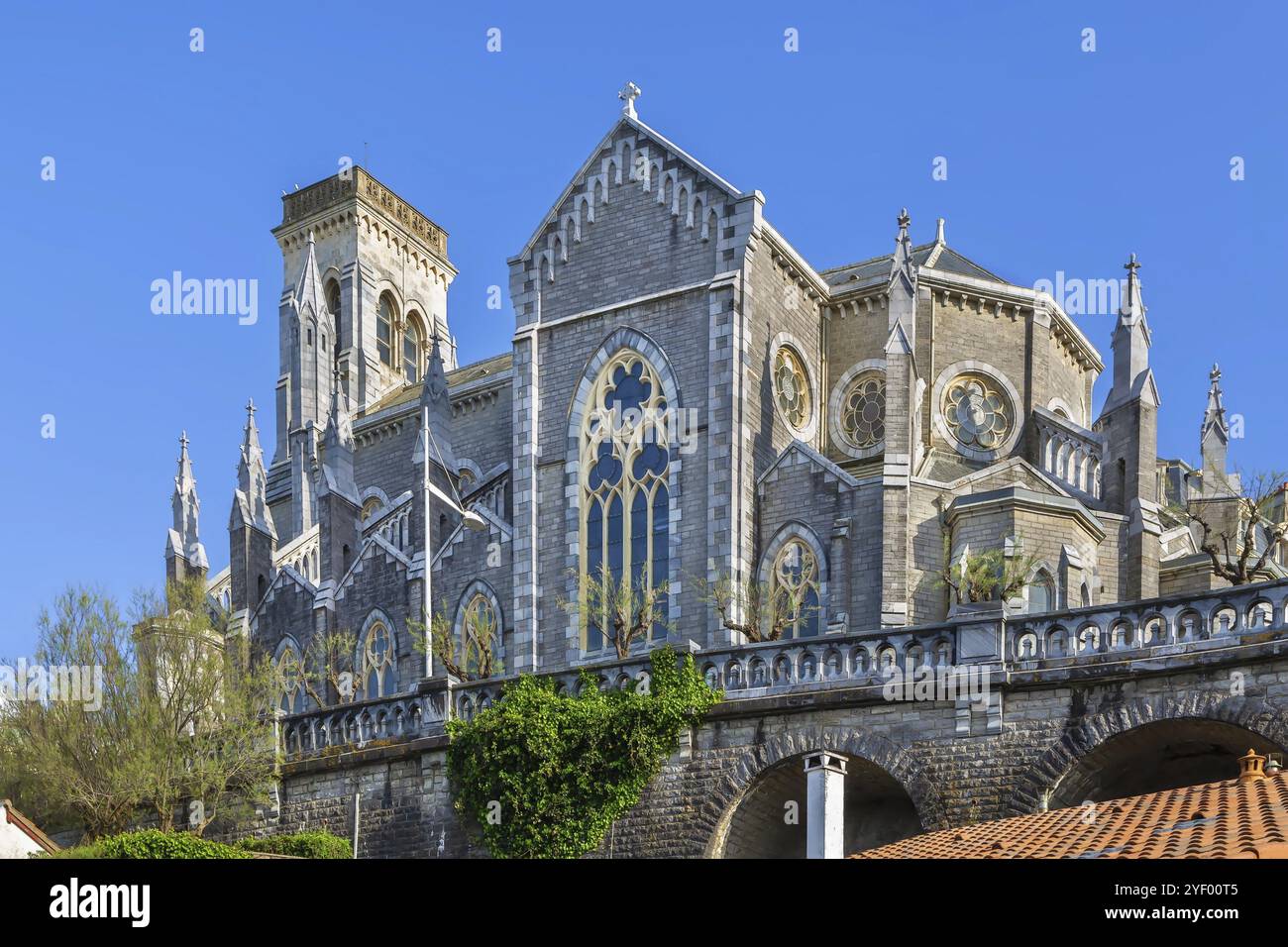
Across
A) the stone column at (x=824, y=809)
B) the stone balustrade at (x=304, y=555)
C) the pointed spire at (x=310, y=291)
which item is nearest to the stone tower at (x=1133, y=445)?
the stone column at (x=824, y=809)

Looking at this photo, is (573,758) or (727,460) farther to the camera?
(727,460)

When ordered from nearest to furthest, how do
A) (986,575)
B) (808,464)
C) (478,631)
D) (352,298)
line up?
1. (986,575)
2. (808,464)
3. (478,631)
4. (352,298)

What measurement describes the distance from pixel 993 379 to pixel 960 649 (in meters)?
17.6

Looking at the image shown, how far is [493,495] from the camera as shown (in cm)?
4222

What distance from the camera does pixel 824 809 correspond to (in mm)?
20891

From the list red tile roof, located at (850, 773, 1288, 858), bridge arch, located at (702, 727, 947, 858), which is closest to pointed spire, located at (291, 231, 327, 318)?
bridge arch, located at (702, 727, 947, 858)

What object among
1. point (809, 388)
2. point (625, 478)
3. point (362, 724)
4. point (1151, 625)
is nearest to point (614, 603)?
point (625, 478)

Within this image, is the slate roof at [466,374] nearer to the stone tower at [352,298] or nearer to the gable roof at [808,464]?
the stone tower at [352,298]

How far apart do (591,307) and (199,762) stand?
43.6 ft

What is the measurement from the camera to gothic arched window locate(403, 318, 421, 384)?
70.0 m

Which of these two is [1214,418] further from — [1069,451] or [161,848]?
[161,848]

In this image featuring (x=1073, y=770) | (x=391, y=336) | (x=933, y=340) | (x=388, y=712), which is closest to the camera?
(x=1073, y=770)
